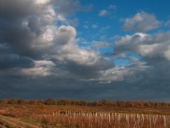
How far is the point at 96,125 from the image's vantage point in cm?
2864

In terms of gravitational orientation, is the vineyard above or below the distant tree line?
below

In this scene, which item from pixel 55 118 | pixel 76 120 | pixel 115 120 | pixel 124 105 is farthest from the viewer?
pixel 124 105

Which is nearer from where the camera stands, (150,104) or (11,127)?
(11,127)

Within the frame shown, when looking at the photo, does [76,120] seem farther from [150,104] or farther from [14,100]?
[14,100]

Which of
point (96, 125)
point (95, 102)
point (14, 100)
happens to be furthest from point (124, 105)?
point (96, 125)

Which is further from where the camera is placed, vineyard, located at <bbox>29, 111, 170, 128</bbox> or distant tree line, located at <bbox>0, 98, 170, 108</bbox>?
distant tree line, located at <bbox>0, 98, 170, 108</bbox>

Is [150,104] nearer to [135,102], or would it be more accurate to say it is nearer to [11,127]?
[135,102]

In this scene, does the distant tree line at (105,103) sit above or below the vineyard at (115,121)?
above

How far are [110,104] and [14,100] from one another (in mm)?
34790

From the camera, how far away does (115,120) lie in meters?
27.2

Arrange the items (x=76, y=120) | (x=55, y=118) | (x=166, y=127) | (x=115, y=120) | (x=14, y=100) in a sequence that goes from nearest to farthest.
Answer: (x=166, y=127)
(x=115, y=120)
(x=76, y=120)
(x=55, y=118)
(x=14, y=100)

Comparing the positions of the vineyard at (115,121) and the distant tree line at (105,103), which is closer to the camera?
the vineyard at (115,121)

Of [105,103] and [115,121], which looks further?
[105,103]

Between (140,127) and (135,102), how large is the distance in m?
65.4
